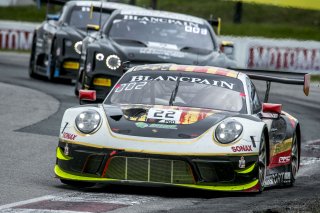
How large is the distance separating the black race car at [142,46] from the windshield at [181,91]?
4917 mm

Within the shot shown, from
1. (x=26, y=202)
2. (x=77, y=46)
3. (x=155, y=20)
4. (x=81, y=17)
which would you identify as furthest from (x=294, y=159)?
(x=81, y=17)

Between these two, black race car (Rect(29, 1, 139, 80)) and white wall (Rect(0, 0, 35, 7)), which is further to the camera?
white wall (Rect(0, 0, 35, 7))

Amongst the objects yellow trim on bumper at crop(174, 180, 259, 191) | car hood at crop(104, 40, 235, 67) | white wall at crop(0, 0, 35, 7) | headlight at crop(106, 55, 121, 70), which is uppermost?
yellow trim on bumper at crop(174, 180, 259, 191)

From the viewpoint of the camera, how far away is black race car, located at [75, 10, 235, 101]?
1560 cm

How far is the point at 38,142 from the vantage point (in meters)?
12.3

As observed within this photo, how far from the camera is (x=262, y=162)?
9250 millimetres

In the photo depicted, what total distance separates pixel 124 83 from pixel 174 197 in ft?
5.56

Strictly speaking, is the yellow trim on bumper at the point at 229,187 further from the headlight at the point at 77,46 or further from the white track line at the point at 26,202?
the headlight at the point at 77,46

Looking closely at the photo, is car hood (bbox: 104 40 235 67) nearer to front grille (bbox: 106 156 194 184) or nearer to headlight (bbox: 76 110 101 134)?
headlight (bbox: 76 110 101 134)

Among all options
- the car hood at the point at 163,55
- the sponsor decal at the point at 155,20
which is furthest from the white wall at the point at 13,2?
the car hood at the point at 163,55

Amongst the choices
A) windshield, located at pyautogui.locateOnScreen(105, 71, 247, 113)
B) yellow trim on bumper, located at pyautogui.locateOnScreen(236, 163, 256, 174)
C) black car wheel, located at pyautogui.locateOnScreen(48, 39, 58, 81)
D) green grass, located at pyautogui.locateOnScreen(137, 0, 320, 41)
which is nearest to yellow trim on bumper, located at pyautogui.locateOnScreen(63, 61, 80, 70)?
black car wheel, located at pyautogui.locateOnScreen(48, 39, 58, 81)

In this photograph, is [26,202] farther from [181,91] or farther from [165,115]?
[181,91]

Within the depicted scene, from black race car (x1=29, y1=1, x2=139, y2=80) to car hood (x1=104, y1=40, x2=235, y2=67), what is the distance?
13.7 feet

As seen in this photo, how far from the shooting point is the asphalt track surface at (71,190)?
7.86m
